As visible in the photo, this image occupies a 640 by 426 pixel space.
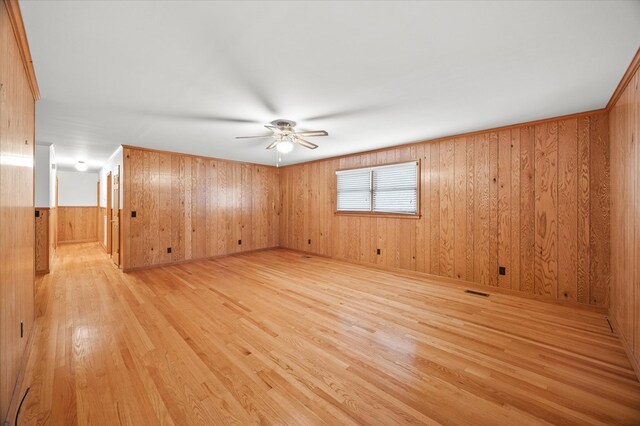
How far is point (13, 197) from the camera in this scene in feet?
4.99

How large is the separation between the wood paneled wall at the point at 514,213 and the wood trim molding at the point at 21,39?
14.8ft

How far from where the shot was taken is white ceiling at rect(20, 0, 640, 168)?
4.73 feet

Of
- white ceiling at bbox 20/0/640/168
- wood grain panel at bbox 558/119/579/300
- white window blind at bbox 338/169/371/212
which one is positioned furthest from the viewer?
white window blind at bbox 338/169/371/212

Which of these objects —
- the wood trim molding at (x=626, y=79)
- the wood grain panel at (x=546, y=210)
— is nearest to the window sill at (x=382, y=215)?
the wood grain panel at (x=546, y=210)

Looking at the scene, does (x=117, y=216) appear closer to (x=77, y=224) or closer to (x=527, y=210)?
(x=77, y=224)

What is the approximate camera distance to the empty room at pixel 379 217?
1.46 m

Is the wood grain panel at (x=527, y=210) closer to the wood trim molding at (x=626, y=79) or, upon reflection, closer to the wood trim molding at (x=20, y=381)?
the wood trim molding at (x=626, y=79)

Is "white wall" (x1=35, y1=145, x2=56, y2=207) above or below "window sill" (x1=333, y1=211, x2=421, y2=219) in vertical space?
above

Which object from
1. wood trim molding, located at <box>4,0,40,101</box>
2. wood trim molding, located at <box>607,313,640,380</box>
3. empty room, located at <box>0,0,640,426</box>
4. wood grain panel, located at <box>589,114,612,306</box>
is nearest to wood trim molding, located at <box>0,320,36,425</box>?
empty room, located at <box>0,0,640,426</box>

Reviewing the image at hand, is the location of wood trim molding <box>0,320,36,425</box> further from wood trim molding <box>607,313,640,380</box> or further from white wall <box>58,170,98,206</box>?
white wall <box>58,170,98,206</box>

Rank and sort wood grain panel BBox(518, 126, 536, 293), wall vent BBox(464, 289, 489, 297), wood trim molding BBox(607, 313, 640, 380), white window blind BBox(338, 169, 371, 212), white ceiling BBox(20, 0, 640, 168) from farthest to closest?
1. white window blind BBox(338, 169, 371, 212)
2. wall vent BBox(464, 289, 489, 297)
3. wood grain panel BBox(518, 126, 536, 293)
4. wood trim molding BBox(607, 313, 640, 380)
5. white ceiling BBox(20, 0, 640, 168)

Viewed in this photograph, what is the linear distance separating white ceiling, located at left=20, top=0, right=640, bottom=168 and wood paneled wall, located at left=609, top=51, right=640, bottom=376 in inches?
11.2

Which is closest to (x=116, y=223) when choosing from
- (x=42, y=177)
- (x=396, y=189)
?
(x=42, y=177)

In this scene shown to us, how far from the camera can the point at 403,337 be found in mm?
2262
